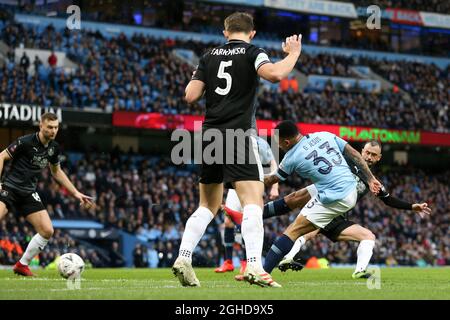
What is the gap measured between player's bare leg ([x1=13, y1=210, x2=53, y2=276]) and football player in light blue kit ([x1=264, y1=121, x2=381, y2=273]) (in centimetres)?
359

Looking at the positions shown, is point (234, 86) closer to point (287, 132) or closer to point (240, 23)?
point (240, 23)

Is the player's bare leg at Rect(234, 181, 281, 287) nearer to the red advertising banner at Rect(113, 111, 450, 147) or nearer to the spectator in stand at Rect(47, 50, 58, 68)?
the red advertising banner at Rect(113, 111, 450, 147)

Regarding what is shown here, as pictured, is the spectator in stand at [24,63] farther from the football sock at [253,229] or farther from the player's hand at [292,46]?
the football sock at [253,229]

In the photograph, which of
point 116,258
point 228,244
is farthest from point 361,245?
point 116,258

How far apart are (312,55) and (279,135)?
127 feet

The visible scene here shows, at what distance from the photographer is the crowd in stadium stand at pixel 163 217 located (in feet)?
93.8

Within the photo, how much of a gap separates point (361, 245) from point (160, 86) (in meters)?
27.1

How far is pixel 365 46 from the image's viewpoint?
52062 mm

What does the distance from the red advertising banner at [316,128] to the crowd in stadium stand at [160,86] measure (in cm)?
46

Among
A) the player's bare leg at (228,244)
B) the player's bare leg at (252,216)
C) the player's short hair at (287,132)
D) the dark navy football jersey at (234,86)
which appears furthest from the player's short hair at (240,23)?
the player's bare leg at (228,244)

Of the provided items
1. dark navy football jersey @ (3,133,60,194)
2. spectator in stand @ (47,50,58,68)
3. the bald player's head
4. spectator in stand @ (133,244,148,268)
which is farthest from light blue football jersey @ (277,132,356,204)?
spectator in stand @ (47,50,58,68)
